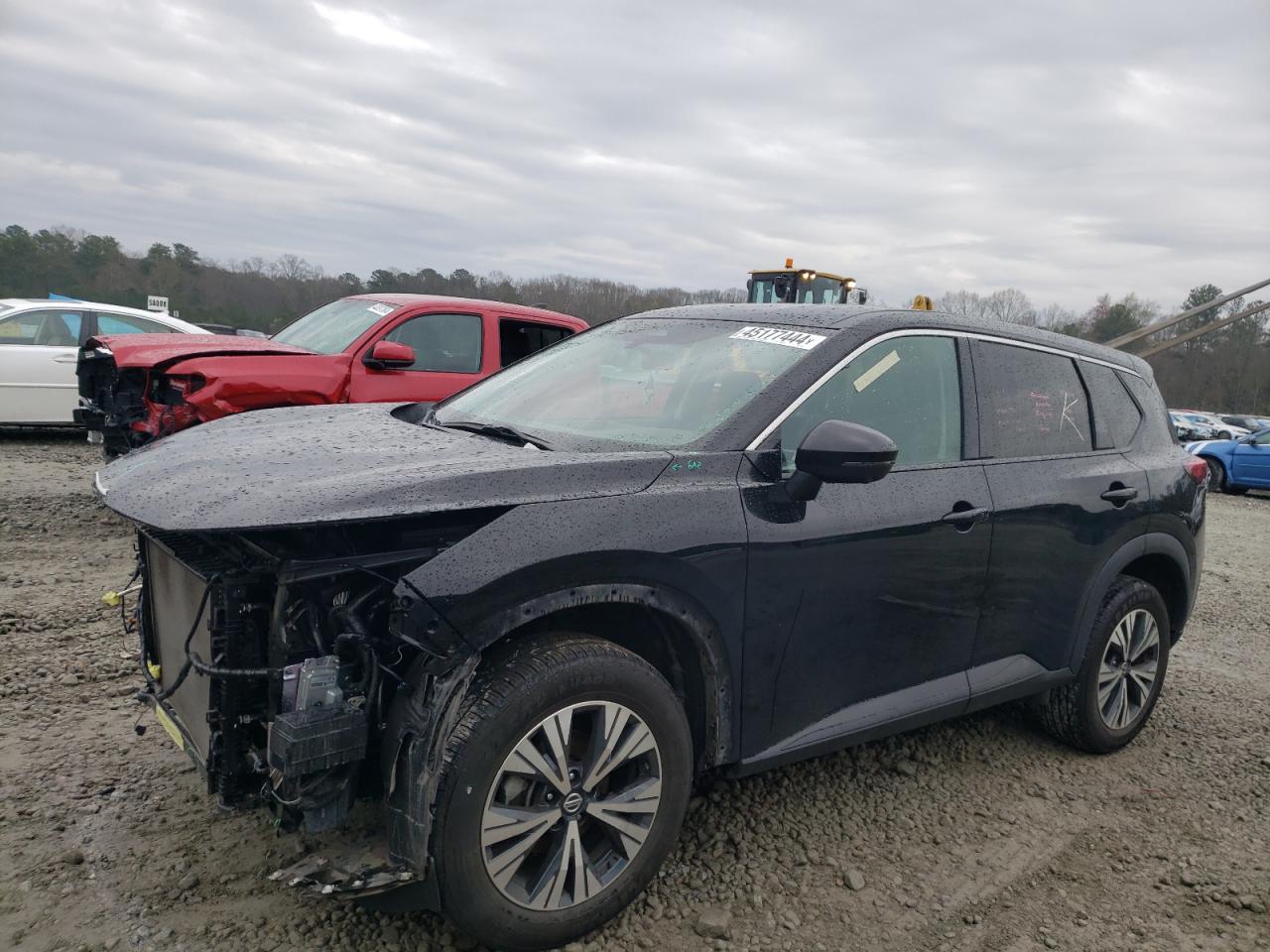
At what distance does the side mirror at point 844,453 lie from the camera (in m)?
2.53

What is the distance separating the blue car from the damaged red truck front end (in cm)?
1569

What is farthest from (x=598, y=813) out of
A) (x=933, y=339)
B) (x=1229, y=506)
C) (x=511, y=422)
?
(x=1229, y=506)

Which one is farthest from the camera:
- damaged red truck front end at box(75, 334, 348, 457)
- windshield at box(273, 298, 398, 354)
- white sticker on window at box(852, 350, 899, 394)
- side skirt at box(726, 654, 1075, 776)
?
windshield at box(273, 298, 398, 354)

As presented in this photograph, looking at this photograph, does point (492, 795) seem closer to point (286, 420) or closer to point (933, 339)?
point (286, 420)

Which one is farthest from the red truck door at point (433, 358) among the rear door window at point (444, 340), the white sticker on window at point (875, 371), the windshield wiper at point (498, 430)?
the white sticker on window at point (875, 371)

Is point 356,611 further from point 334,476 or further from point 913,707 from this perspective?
point 913,707

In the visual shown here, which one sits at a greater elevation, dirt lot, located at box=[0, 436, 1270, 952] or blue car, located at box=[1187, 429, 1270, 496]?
blue car, located at box=[1187, 429, 1270, 496]

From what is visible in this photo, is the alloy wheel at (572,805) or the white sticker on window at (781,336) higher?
the white sticker on window at (781,336)

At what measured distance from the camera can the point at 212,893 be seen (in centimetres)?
257

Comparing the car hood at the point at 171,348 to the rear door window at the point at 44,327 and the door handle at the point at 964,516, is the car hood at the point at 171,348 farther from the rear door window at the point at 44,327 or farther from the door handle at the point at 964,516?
the door handle at the point at 964,516

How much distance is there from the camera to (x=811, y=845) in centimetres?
309

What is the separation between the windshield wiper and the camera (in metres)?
2.88

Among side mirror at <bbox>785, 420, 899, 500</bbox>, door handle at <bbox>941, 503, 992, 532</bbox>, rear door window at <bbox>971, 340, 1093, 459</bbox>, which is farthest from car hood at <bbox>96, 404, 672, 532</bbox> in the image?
rear door window at <bbox>971, 340, 1093, 459</bbox>

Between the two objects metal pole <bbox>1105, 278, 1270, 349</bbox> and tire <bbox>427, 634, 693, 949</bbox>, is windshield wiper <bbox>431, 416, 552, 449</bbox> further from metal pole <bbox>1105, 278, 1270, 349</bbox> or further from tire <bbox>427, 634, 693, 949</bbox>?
metal pole <bbox>1105, 278, 1270, 349</bbox>
